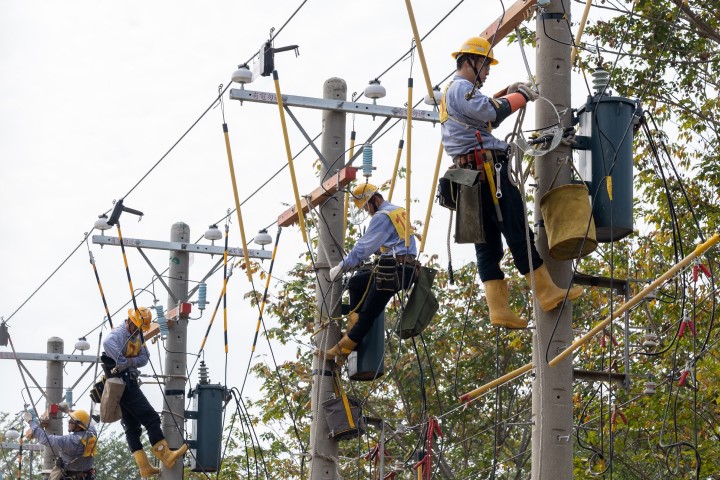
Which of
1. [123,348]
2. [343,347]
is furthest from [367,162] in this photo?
[123,348]

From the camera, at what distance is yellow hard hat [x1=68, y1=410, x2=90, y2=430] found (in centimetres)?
1568

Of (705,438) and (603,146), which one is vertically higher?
(705,438)

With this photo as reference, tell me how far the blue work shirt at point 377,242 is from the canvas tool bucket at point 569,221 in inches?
123

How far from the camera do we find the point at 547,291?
21.4 ft

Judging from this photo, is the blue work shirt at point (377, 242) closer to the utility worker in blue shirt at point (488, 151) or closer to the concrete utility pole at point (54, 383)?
the utility worker in blue shirt at point (488, 151)

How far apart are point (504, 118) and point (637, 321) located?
29.2ft

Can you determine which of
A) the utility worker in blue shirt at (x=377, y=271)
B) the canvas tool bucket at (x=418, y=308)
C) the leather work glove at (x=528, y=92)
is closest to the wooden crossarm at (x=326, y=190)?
the utility worker in blue shirt at (x=377, y=271)

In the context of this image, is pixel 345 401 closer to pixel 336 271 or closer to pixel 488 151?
pixel 336 271

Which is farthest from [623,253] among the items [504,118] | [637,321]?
[504,118]

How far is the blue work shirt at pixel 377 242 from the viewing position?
9539mm

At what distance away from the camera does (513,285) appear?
683 inches

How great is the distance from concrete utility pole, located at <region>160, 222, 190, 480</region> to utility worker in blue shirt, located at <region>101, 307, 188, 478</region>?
7.7 inches

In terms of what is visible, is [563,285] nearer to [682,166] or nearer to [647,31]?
[647,31]

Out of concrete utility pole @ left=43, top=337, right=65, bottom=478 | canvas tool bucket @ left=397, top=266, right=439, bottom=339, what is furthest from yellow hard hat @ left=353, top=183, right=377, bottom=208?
concrete utility pole @ left=43, top=337, right=65, bottom=478
